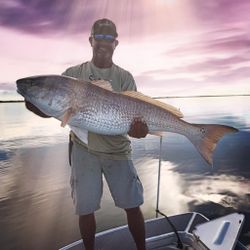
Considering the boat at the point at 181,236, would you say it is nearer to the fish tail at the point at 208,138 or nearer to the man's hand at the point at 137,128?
the fish tail at the point at 208,138

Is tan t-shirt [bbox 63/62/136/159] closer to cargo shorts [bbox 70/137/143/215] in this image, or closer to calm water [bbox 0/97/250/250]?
cargo shorts [bbox 70/137/143/215]

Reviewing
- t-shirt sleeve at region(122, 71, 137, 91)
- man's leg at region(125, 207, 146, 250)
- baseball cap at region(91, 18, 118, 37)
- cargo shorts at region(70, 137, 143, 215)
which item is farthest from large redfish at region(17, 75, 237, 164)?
man's leg at region(125, 207, 146, 250)

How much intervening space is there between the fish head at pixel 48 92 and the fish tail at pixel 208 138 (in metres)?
Answer: 1.52

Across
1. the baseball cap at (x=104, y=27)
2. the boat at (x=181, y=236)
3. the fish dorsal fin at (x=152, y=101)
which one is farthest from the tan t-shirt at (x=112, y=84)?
the boat at (x=181, y=236)

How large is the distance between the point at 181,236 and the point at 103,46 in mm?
2907

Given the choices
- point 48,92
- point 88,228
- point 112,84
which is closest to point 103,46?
point 112,84

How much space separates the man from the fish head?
53cm

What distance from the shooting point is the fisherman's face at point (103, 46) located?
4.64 m

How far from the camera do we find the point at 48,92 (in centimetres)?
405

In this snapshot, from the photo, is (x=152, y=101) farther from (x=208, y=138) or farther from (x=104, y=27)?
(x=104, y=27)

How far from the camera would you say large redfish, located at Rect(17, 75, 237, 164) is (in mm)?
4066

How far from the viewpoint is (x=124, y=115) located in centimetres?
431

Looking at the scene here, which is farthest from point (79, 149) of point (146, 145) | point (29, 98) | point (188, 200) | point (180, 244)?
point (146, 145)

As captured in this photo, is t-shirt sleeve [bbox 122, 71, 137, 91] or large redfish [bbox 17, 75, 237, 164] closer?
large redfish [bbox 17, 75, 237, 164]
